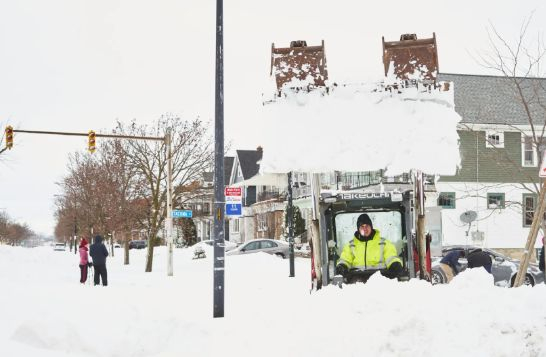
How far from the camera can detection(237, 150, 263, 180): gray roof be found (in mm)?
62844

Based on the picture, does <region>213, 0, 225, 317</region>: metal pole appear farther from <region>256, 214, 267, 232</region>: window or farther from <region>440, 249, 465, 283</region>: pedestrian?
<region>256, 214, 267, 232</region>: window

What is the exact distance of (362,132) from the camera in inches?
389

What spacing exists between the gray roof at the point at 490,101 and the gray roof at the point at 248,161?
27911mm

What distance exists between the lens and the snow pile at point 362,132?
9625 millimetres

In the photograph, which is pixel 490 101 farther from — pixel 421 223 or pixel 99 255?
pixel 421 223

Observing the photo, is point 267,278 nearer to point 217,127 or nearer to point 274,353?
point 217,127

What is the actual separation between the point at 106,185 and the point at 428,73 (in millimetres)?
30285

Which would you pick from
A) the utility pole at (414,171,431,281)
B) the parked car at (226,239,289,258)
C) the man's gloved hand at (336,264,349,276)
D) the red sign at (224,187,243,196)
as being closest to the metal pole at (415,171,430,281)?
the utility pole at (414,171,431,281)

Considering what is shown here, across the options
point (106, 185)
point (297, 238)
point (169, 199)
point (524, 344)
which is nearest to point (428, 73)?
point (524, 344)

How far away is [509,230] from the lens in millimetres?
34875

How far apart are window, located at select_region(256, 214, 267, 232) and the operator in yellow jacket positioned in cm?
4217

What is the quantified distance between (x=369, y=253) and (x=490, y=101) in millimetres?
28316

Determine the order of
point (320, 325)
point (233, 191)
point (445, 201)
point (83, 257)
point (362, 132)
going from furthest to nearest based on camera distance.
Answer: point (445, 201), point (83, 257), point (233, 191), point (362, 132), point (320, 325)

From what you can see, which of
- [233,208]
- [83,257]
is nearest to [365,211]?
[233,208]
